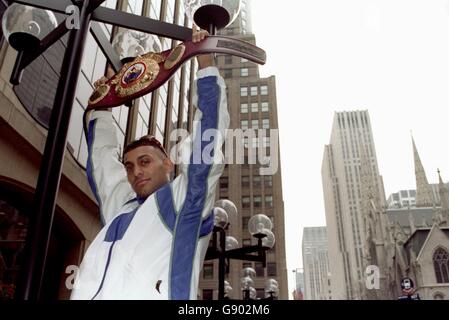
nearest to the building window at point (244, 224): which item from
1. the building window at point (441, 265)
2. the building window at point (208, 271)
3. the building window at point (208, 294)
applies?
the building window at point (208, 271)

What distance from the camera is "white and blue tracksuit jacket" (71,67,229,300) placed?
2.11 m

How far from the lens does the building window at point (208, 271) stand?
153 feet

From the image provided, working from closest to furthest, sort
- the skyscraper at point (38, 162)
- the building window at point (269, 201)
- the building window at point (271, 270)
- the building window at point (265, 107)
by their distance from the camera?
1. the skyscraper at point (38, 162)
2. the building window at point (271, 270)
3. the building window at point (269, 201)
4. the building window at point (265, 107)

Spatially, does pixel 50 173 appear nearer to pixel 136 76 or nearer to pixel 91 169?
pixel 91 169

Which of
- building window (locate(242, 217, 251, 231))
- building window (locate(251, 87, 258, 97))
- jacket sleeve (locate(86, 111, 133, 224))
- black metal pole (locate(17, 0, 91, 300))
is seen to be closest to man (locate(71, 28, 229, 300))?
jacket sleeve (locate(86, 111, 133, 224))

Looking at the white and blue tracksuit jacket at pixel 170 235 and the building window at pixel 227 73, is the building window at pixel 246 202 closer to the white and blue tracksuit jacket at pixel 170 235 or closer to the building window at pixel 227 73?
the building window at pixel 227 73

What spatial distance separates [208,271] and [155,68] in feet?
152

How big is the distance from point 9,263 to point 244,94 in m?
54.5

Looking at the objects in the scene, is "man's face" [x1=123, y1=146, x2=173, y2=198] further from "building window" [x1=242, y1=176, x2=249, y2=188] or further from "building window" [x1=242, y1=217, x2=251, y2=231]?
"building window" [x1=242, y1=176, x2=249, y2=188]

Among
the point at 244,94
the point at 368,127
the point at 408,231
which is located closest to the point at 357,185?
the point at 368,127

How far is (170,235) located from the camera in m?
2.25

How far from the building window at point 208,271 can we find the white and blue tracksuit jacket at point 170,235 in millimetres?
45614
